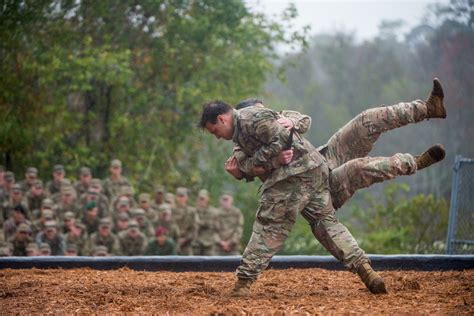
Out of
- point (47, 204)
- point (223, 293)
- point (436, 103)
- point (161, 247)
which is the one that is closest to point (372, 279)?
point (223, 293)

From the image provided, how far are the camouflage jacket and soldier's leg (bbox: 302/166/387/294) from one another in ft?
0.73

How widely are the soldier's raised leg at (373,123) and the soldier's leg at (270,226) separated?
0.52 metres

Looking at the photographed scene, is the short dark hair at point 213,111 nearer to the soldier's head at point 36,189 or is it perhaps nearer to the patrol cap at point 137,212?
the patrol cap at point 137,212

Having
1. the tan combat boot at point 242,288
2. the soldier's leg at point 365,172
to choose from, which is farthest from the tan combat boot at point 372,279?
the tan combat boot at point 242,288

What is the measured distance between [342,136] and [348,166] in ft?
1.14

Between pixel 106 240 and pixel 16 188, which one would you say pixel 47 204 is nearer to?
pixel 16 188

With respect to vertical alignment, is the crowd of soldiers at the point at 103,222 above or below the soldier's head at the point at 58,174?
below

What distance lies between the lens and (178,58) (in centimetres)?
1992

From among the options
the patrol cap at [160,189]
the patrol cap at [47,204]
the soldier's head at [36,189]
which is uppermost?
the soldier's head at [36,189]

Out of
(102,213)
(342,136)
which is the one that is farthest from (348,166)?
(102,213)

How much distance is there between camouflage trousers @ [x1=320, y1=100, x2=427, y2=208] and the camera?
758 cm

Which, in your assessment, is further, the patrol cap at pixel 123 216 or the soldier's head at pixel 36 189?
the soldier's head at pixel 36 189

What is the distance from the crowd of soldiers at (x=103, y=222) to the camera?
14648 millimetres

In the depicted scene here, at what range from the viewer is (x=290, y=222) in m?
7.76
